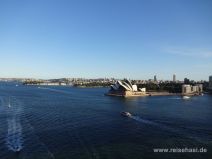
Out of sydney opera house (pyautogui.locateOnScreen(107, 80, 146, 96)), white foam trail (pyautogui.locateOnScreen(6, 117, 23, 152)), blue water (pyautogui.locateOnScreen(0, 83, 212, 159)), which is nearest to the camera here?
blue water (pyautogui.locateOnScreen(0, 83, 212, 159))

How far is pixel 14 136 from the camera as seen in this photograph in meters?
17.5

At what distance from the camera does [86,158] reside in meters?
13.8

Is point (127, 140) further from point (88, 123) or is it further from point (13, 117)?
point (13, 117)

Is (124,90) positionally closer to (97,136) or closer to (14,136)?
(97,136)

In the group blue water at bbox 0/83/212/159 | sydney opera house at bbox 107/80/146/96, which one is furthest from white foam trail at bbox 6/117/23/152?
sydney opera house at bbox 107/80/146/96

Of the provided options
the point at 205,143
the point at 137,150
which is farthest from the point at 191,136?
the point at 137,150

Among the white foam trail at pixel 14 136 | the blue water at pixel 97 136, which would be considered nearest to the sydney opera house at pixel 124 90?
the blue water at pixel 97 136

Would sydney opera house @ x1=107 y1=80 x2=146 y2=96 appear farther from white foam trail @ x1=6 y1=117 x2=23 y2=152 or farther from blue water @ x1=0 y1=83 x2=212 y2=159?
white foam trail @ x1=6 y1=117 x2=23 y2=152

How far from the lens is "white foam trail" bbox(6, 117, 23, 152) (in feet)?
50.8

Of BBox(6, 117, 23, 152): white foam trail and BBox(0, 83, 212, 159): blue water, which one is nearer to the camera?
BBox(0, 83, 212, 159): blue water

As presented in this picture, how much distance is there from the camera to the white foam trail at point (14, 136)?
1549 centimetres

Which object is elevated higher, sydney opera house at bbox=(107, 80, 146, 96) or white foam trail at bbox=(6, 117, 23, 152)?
sydney opera house at bbox=(107, 80, 146, 96)

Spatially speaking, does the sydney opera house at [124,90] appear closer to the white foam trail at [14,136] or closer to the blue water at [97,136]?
the blue water at [97,136]

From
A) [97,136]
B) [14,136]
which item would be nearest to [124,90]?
[97,136]
